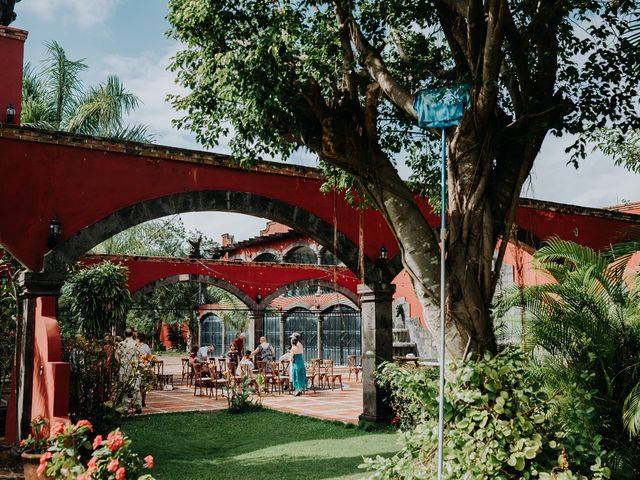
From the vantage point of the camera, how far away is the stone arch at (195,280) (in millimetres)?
17719

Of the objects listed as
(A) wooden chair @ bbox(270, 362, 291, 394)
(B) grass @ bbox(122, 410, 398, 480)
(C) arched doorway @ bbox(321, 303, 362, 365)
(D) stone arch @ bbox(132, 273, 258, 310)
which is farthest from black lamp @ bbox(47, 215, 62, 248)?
(C) arched doorway @ bbox(321, 303, 362, 365)

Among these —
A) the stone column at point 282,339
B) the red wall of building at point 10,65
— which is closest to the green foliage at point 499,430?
the red wall of building at point 10,65

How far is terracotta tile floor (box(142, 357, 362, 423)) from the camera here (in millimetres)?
10852

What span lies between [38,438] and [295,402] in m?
7.06

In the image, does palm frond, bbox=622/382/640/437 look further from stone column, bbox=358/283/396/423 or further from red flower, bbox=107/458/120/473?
stone column, bbox=358/283/396/423

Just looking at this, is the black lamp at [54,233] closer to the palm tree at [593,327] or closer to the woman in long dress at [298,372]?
the palm tree at [593,327]

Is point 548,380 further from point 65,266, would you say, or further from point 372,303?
point 65,266

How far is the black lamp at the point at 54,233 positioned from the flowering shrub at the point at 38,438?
2094mm

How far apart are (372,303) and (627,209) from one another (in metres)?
9.90

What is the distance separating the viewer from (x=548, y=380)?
515cm

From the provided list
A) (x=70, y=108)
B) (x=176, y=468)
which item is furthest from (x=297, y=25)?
(x=70, y=108)

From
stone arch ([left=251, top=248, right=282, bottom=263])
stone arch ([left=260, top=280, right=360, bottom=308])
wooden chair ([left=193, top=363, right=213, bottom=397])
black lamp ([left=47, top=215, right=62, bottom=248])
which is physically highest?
stone arch ([left=251, top=248, right=282, bottom=263])

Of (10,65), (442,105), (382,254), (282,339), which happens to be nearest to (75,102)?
(10,65)

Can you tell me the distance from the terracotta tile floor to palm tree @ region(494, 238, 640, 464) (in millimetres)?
4932
